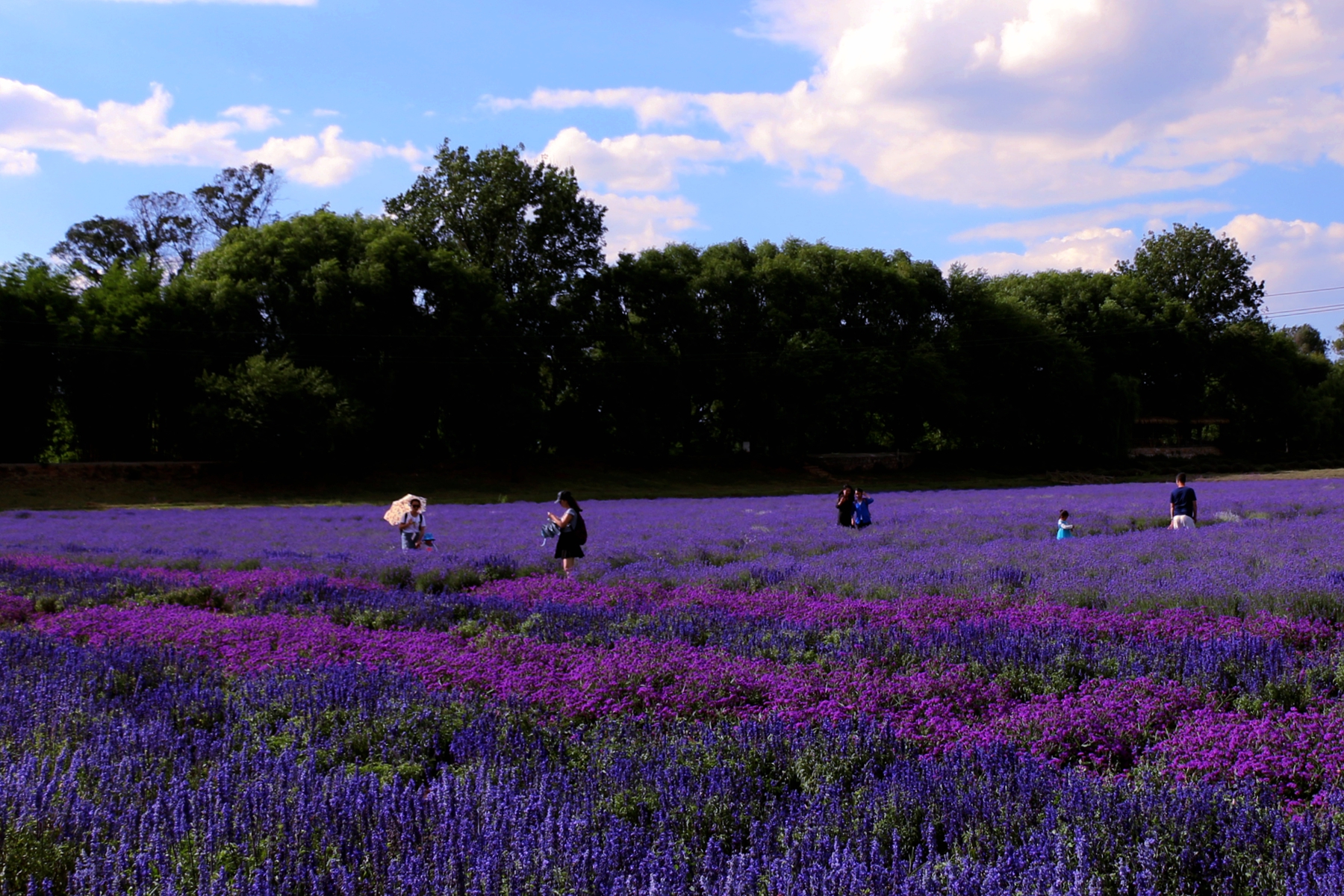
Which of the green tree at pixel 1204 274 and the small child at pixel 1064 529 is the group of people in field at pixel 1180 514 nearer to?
the small child at pixel 1064 529

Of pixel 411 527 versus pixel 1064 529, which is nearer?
pixel 411 527

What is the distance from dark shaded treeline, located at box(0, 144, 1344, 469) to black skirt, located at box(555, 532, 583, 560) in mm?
29171

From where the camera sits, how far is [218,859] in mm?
3488

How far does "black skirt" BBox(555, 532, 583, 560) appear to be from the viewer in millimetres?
13367

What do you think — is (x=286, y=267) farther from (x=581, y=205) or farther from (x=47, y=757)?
(x=47, y=757)

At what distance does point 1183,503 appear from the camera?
57.9 feet

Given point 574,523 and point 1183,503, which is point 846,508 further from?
point 574,523

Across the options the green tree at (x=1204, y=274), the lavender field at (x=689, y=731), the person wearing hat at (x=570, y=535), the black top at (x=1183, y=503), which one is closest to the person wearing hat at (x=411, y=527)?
the person wearing hat at (x=570, y=535)

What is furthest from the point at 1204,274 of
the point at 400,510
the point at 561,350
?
the point at 400,510

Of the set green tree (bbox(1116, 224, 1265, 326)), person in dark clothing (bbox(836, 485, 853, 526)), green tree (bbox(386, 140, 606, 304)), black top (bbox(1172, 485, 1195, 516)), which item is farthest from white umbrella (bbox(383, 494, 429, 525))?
green tree (bbox(1116, 224, 1265, 326))

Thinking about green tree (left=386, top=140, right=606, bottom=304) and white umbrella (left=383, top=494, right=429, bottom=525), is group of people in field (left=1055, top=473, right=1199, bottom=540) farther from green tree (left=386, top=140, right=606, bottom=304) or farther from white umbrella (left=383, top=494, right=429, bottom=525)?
green tree (left=386, top=140, right=606, bottom=304)

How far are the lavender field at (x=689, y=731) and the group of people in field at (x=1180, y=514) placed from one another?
4910mm

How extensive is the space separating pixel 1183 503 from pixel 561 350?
3773cm

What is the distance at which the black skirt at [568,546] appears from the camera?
13367 mm
